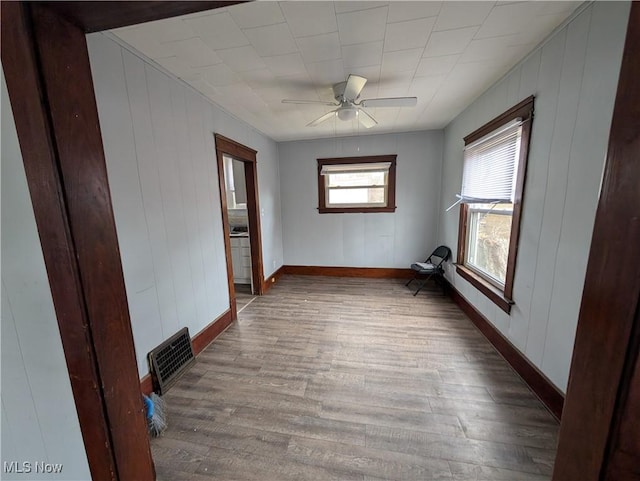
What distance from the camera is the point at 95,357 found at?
81 centimetres

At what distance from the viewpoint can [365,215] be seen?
4266 millimetres

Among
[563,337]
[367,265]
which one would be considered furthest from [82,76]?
[367,265]

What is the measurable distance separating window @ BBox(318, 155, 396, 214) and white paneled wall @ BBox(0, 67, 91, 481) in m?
3.78

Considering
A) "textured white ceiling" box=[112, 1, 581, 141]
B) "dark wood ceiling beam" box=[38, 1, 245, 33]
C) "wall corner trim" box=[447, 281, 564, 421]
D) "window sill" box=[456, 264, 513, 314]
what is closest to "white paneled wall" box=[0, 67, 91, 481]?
"dark wood ceiling beam" box=[38, 1, 245, 33]

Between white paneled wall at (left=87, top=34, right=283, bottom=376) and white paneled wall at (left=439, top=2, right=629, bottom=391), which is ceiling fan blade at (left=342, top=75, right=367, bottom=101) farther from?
white paneled wall at (left=87, top=34, right=283, bottom=376)

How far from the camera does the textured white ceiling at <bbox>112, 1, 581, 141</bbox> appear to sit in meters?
1.37

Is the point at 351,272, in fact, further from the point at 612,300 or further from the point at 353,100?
the point at 612,300

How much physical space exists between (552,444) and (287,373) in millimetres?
1715

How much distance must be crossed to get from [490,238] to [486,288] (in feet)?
1.77

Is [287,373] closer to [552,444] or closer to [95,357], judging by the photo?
[95,357]

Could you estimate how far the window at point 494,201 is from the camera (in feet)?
6.52

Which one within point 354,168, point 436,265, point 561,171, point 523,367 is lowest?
point 523,367

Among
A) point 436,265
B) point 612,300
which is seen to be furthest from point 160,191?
point 436,265

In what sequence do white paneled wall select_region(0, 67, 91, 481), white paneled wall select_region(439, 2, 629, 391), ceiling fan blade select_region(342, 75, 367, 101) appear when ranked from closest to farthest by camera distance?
white paneled wall select_region(0, 67, 91, 481)
white paneled wall select_region(439, 2, 629, 391)
ceiling fan blade select_region(342, 75, 367, 101)
